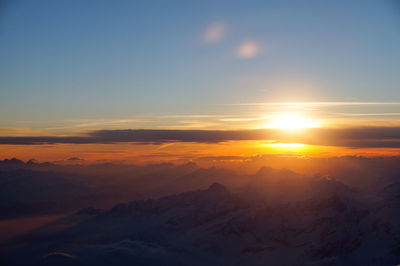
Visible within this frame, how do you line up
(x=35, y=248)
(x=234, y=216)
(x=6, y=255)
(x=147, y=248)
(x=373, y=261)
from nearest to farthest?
1. (x=373, y=261)
2. (x=147, y=248)
3. (x=6, y=255)
4. (x=35, y=248)
5. (x=234, y=216)

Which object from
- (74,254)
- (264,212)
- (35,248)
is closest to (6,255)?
(35,248)

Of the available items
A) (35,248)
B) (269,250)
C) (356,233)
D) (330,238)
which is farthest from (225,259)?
(35,248)

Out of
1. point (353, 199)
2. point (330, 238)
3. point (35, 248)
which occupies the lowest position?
point (35, 248)

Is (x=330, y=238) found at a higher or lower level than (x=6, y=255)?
higher

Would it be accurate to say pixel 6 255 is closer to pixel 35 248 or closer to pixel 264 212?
pixel 35 248

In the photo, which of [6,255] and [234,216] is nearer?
[6,255]

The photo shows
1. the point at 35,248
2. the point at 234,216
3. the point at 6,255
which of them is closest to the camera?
the point at 6,255
